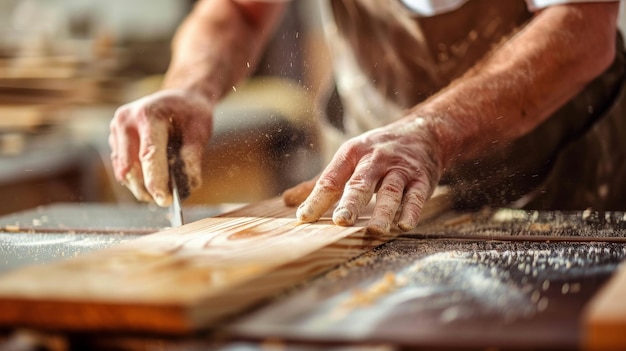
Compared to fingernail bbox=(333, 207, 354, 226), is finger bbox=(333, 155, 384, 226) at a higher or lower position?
higher

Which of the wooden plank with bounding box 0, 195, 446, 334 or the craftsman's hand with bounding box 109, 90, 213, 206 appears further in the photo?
the craftsman's hand with bounding box 109, 90, 213, 206

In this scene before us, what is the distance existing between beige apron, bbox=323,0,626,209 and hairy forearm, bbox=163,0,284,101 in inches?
10.0

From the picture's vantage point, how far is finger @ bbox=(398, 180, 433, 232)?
1.38 meters

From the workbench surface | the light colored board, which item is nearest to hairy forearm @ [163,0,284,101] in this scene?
the workbench surface

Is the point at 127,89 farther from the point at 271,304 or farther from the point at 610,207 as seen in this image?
the point at 271,304

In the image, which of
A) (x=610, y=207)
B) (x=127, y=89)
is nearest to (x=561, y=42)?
(x=610, y=207)

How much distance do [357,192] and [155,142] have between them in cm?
54

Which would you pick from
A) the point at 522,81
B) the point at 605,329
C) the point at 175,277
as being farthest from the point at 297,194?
the point at 605,329

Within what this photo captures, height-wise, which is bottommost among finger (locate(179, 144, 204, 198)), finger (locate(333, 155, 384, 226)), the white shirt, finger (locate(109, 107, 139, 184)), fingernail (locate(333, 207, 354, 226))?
fingernail (locate(333, 207, 354, 226))

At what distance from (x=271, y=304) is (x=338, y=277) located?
0.17 meters

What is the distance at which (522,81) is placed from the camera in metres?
1.69

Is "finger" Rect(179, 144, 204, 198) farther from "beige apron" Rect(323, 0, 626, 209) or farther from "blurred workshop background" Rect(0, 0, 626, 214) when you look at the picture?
"blurred workshop background" Rect(0, 0, 626, 214)

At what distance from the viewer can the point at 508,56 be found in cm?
173

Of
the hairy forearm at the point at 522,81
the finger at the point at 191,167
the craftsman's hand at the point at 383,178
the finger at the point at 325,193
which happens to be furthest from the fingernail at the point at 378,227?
the finger at the point at 191,167
